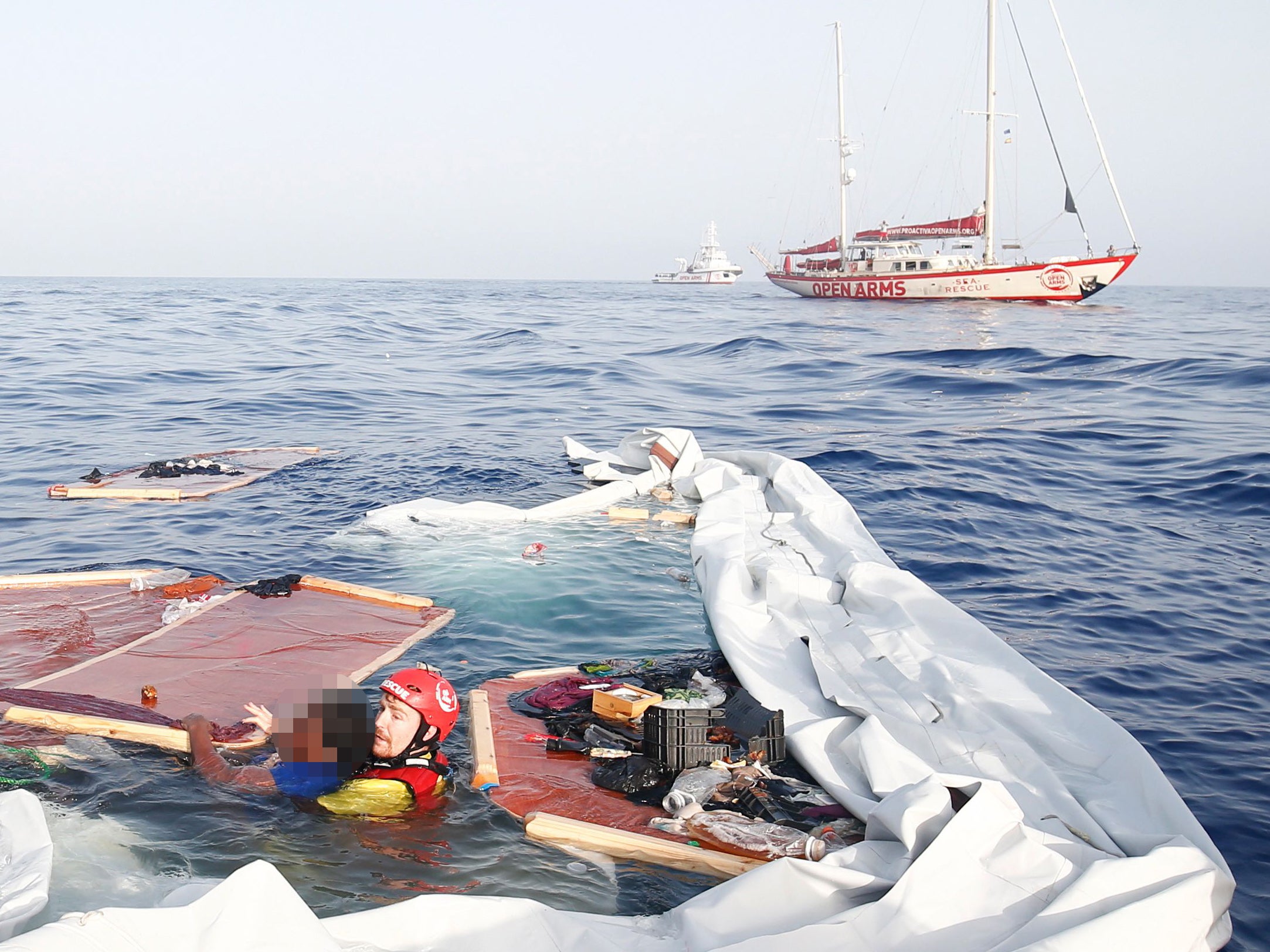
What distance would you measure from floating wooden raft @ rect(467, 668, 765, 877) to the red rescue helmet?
2.08ft

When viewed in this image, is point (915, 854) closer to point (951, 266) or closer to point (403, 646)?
point (403, 646)

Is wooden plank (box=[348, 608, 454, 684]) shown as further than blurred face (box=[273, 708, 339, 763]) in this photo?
Yes

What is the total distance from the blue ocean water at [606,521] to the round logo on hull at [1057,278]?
16.4 m

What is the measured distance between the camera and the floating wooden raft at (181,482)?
1246cm

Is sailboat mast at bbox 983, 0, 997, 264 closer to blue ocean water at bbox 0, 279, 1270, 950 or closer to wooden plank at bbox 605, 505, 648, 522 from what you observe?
blue ocean water at bbox 0, 279, 1270, 950

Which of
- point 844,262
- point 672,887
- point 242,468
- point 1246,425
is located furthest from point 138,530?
point 844,262

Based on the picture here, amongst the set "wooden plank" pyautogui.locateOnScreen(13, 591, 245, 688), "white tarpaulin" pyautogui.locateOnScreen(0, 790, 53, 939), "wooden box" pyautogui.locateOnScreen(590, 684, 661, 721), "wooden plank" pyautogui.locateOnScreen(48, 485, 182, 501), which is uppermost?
"wooden plank" pyautogui.locateOnScreen(48, 485, 182, 501)

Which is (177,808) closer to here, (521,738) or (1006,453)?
(521,738)

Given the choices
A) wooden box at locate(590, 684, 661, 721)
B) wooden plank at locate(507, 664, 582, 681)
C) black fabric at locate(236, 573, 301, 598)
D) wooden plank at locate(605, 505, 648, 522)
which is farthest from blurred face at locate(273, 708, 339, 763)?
wooden plank at locate(605, 505, 648, 522)

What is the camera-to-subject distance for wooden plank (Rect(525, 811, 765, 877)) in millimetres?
4684

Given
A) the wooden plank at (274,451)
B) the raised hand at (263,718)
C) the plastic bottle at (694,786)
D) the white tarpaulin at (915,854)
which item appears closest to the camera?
the white tarpaulin at (915,854)

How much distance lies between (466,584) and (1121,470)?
10.4 meters

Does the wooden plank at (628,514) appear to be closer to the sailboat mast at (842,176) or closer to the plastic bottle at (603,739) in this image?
the plastic bottle at (603,739)

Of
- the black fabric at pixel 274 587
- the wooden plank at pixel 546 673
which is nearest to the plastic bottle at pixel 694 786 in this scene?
the wooden plank at pixel 546 673
